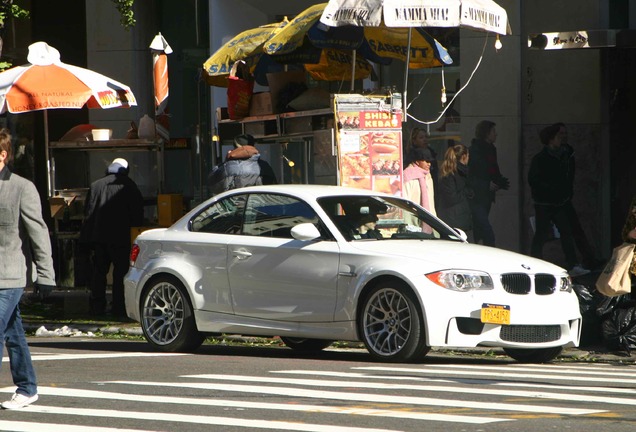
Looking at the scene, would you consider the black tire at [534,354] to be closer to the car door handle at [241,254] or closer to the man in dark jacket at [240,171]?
the car door handle at [241,254]

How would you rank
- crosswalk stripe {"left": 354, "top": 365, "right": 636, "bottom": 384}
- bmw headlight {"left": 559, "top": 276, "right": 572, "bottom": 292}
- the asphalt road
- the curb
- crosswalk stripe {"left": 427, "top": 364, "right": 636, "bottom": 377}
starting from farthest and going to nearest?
the curb < bmw headlight {"left": 559, "top": 276, "right": 572, "bottom": 292} < crosswalk stripe {"left": 427, "top": 364, "right": 636, "bottom": 377} < crosswalk stripe {"left": 354, "top": 365, "right": 636, "bottom": 384} < the asphalt road

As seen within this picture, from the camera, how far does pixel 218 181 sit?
1617cm

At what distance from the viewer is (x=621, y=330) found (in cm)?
1349

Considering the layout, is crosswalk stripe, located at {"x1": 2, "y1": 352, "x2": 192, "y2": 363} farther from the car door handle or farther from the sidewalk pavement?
the sidewalk pavement

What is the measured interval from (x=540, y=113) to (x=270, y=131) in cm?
434

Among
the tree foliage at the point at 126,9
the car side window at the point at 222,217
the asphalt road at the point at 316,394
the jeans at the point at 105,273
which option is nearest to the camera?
the asphalt road at the point at 316,394

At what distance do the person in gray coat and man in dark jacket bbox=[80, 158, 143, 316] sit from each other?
7989mm

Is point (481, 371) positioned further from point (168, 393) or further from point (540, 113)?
point (540, 113)

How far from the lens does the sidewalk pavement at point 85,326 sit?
1344 centimetres

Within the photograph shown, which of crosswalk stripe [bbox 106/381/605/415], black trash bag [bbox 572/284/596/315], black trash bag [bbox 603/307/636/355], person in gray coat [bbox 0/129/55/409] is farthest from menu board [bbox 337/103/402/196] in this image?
person in gray coat [bbox 0/129/55/409]

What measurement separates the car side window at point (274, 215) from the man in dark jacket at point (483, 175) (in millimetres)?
Result: 7007

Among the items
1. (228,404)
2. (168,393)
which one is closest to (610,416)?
(228,404)

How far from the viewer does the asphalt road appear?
26.7 feet

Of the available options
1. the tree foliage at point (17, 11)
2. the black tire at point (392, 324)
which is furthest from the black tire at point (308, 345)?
the tree foliage at point (17, 11)
